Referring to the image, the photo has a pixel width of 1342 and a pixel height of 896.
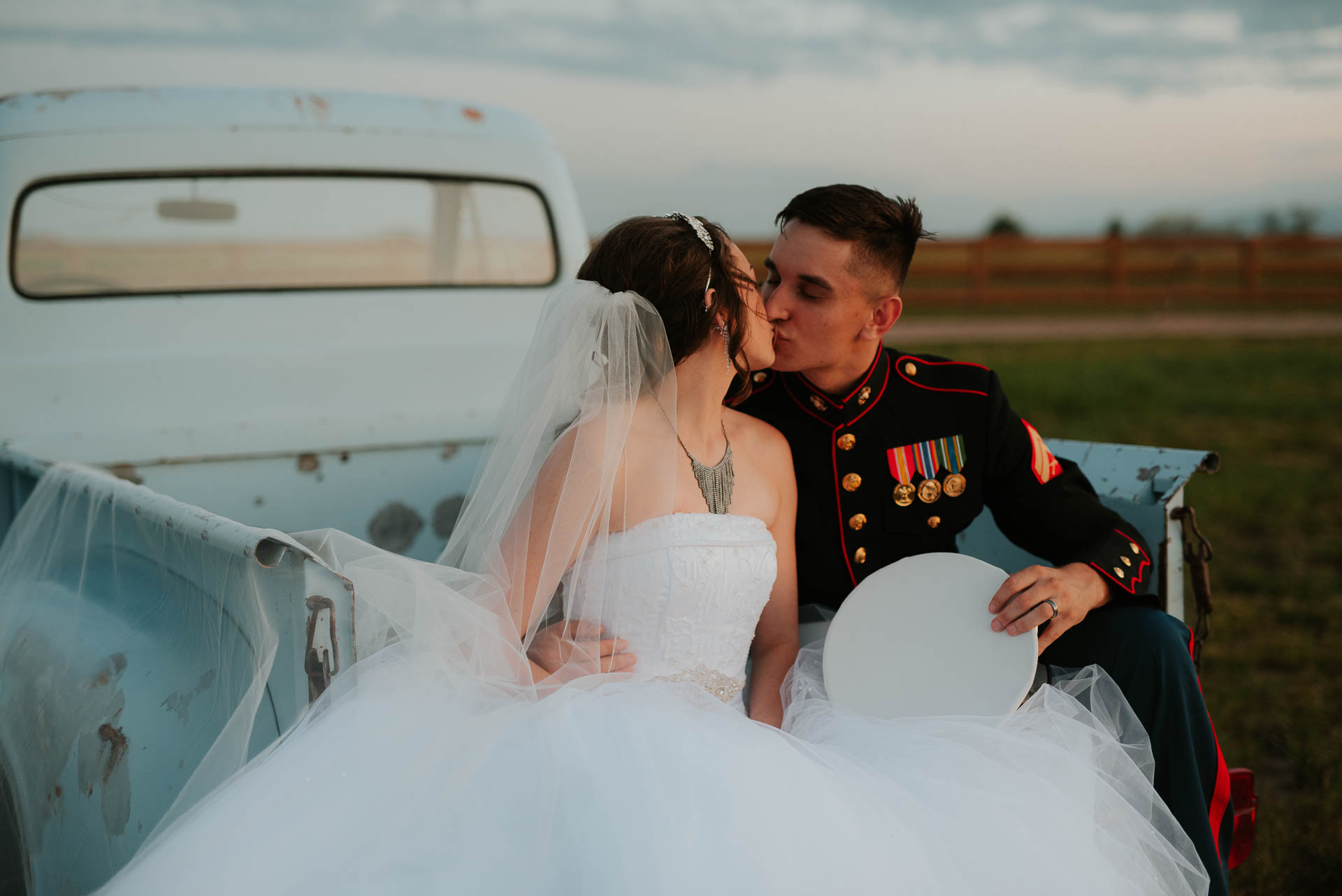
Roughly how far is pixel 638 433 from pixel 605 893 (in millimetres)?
877

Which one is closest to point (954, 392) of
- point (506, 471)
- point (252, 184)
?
point (506, 471)

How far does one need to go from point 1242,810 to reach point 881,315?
1.13 metres

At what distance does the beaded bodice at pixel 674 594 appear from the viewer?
1872mm

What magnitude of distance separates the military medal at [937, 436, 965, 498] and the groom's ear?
0.86ft

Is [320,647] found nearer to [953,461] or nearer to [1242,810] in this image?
[953,461]

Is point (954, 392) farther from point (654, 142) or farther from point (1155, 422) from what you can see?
point (1155, 422)

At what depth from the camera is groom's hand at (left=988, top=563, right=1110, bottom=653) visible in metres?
1.92

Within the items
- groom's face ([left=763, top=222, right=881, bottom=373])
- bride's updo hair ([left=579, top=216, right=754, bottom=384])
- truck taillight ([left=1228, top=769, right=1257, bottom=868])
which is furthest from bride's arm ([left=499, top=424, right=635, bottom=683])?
truck taillight ([left=1228, top=769, right=1257, bottom=868])

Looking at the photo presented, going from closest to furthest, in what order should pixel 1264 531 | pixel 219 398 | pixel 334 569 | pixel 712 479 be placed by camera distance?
pixel 334 569 → pixel 712 479 → pixel 219 398 → pixel 1264 531

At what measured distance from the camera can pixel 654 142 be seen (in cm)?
352

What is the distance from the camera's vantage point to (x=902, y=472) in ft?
7.46

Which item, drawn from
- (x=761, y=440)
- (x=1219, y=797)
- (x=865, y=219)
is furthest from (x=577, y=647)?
(x=1219, y=797)

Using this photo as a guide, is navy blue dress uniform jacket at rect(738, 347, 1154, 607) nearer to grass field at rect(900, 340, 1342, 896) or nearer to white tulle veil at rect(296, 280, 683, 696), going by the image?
white tulle veil at rect(296, 280, 683, 696)

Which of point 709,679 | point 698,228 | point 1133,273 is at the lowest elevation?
point 1133,273
